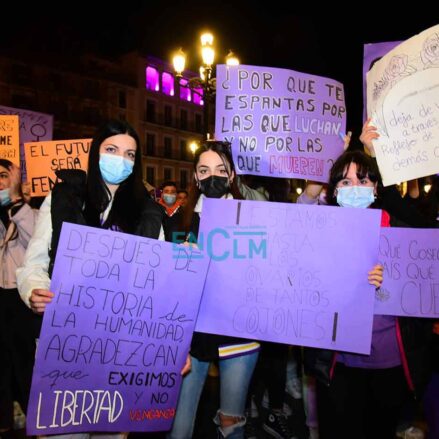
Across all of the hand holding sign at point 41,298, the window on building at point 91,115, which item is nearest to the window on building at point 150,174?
the window on building at point 91,115

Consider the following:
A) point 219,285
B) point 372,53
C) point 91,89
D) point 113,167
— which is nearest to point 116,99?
point 91,89

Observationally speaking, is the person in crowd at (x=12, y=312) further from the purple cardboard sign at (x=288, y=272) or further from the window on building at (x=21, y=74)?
the window on building at (x=21, y=74)

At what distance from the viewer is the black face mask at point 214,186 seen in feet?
9.09

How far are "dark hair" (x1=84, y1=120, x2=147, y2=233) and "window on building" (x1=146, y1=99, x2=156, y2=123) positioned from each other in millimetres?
40015

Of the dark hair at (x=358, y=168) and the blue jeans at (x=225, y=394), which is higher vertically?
the dark hair at (x=358, y=168)

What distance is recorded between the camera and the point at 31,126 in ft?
19.6

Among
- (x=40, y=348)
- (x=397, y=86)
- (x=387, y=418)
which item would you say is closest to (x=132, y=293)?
(x=40, y=348)

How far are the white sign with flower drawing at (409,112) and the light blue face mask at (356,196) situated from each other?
31 cm

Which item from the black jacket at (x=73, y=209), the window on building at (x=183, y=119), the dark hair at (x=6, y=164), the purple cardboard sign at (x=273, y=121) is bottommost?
the black jacket at (x=73, y=209)

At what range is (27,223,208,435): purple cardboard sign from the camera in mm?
2047

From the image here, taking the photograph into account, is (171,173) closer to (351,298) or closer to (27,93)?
(27,93)

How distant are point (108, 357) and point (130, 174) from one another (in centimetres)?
105

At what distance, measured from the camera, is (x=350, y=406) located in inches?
96.3

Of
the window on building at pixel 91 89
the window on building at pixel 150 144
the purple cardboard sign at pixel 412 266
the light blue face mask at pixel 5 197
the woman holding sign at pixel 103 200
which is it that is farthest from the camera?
the window on building at pixel 150 144
